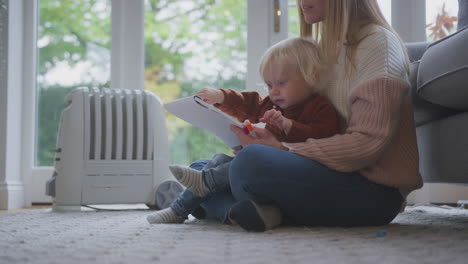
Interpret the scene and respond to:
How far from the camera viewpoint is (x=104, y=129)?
1.95 metres

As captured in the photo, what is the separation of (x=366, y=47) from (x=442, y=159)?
0.31m

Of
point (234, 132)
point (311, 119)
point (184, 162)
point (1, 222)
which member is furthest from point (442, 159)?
point (184, 162)

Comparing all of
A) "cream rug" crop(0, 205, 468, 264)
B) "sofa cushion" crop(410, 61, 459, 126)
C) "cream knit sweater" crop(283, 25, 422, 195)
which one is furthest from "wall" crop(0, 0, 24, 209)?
"sofa cushion" crop(410, 61, 459, 126)

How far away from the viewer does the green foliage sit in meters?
2.40

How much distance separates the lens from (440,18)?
7.50 feet

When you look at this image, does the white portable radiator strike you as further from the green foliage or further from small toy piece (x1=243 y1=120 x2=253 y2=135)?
small toy piece (x1=243 y1=120 x2=253 y2=135)

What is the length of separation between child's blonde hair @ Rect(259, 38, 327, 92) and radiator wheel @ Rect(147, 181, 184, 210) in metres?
0.85

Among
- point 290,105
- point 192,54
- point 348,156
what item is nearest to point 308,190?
point 348,156

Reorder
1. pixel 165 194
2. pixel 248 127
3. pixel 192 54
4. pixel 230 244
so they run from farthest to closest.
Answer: pixel 192 54, pixel 165 194, pixel 248 127, pixel 230 244

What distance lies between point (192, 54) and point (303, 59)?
1288 millimetres

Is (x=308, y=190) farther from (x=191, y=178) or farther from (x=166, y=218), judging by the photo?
(x=166, y=218)

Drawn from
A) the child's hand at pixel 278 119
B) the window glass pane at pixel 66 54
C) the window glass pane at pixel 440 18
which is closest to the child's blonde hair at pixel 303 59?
the child's hand at pixel 278 119

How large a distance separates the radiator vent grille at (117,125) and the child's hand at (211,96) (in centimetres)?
75

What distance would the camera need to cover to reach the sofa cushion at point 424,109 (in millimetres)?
1286
